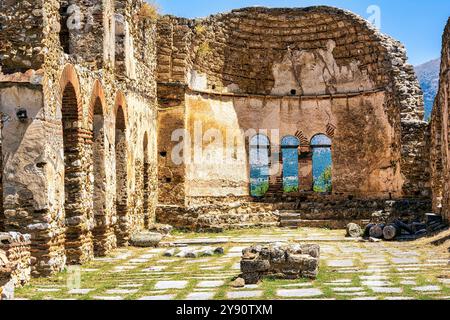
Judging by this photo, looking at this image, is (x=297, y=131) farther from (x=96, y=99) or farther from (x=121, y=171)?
(x=96, y=99)

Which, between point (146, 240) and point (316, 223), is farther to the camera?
point (316, 223)

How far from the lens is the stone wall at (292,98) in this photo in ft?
70.9

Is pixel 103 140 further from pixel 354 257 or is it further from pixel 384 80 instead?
pixel 384 80

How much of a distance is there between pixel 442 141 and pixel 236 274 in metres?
9.84

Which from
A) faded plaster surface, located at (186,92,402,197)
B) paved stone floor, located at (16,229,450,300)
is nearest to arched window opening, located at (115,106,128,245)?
paved stone floor, located at (16,229,450,300)

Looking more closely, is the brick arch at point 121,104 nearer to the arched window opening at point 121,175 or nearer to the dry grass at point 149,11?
the arched window opening at point 121,175

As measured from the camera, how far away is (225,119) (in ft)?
77.3

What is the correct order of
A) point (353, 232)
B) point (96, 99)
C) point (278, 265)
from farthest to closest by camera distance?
1. point (353, 232)
2. point (96, 99)
3. point (278, 265)

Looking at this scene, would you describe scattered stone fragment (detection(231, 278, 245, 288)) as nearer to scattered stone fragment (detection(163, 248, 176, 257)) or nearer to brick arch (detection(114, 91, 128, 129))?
scattered stone fragment (detection(163, 248, 176, 257))

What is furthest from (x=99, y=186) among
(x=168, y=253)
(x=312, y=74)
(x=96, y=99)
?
(x=312, y=74)

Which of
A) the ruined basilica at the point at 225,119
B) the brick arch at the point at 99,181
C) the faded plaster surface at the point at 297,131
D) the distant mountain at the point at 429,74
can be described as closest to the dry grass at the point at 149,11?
the ruined basilica at the point at 225,119

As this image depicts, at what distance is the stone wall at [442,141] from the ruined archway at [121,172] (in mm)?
8004
